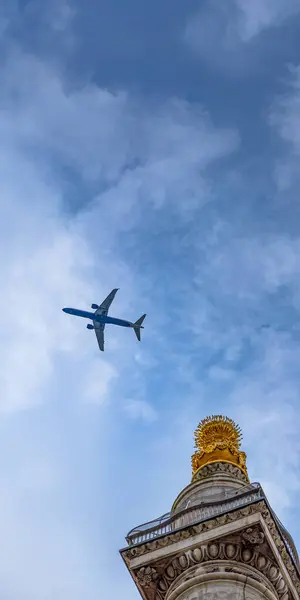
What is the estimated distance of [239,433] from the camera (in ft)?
141

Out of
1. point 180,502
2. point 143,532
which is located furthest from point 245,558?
point 180,502

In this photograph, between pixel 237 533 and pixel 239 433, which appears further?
pixel 239 433

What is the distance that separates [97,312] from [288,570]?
173ft

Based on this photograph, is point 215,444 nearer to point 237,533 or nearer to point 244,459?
point 244,459

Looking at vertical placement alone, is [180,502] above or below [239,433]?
below

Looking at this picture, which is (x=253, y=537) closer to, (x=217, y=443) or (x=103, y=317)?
(x=217, y=443)

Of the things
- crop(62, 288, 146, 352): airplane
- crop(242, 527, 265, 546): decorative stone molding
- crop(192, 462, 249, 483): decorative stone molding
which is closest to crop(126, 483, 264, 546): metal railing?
crop(242, 527, 265, 546): decorative stone molding

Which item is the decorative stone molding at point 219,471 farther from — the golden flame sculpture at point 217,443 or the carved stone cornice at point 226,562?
the carved stone cornice at point 226,562

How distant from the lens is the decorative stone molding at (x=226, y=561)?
29797mm

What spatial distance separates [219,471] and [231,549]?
830 centimetres

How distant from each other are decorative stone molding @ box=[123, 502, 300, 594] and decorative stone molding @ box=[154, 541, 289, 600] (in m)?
0.04

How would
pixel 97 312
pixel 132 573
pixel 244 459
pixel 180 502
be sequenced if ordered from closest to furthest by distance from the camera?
pixel 132 573 → pixel 180 502 → pixel 244 459 → pixel 97 312

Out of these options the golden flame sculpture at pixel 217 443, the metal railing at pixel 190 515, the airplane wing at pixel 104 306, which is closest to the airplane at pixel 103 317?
the airplane wing at pixel 104 306

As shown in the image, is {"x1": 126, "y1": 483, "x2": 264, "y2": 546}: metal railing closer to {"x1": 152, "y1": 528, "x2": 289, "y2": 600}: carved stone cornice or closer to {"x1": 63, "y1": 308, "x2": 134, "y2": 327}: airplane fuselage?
{"x1": 152, "y1": 528, "x2": 289, "y2": 600}: carved stone cornice
